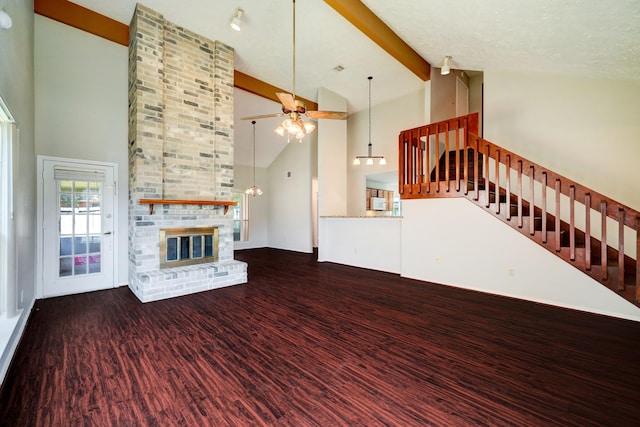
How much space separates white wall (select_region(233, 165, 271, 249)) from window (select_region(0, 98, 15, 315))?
6573 millimetres

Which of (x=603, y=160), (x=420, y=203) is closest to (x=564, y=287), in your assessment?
(x=603, y=160)

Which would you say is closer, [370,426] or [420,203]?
[370,426]

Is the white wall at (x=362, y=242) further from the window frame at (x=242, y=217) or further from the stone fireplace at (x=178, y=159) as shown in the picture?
the window frame at (x=242, y=217)

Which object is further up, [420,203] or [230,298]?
[420,203]

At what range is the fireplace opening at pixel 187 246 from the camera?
4297 mm

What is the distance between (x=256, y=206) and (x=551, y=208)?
8.02 m

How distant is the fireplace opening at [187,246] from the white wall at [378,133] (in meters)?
4.36

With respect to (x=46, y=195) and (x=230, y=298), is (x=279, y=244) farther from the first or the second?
(x=46, y=195)

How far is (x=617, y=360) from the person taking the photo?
2.38 m

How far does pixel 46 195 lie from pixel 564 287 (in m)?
7.43

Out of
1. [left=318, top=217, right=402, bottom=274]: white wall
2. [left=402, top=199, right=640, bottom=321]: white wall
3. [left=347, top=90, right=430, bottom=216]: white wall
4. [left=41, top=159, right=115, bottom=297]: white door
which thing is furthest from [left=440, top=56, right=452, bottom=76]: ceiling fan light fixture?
[left=41, top=159, right=115, bottom=297]: white door

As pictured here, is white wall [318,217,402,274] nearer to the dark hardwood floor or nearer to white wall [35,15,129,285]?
the dark hardwood floor

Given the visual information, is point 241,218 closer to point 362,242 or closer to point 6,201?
point 362,242

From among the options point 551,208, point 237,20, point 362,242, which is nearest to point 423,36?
point 237,20
